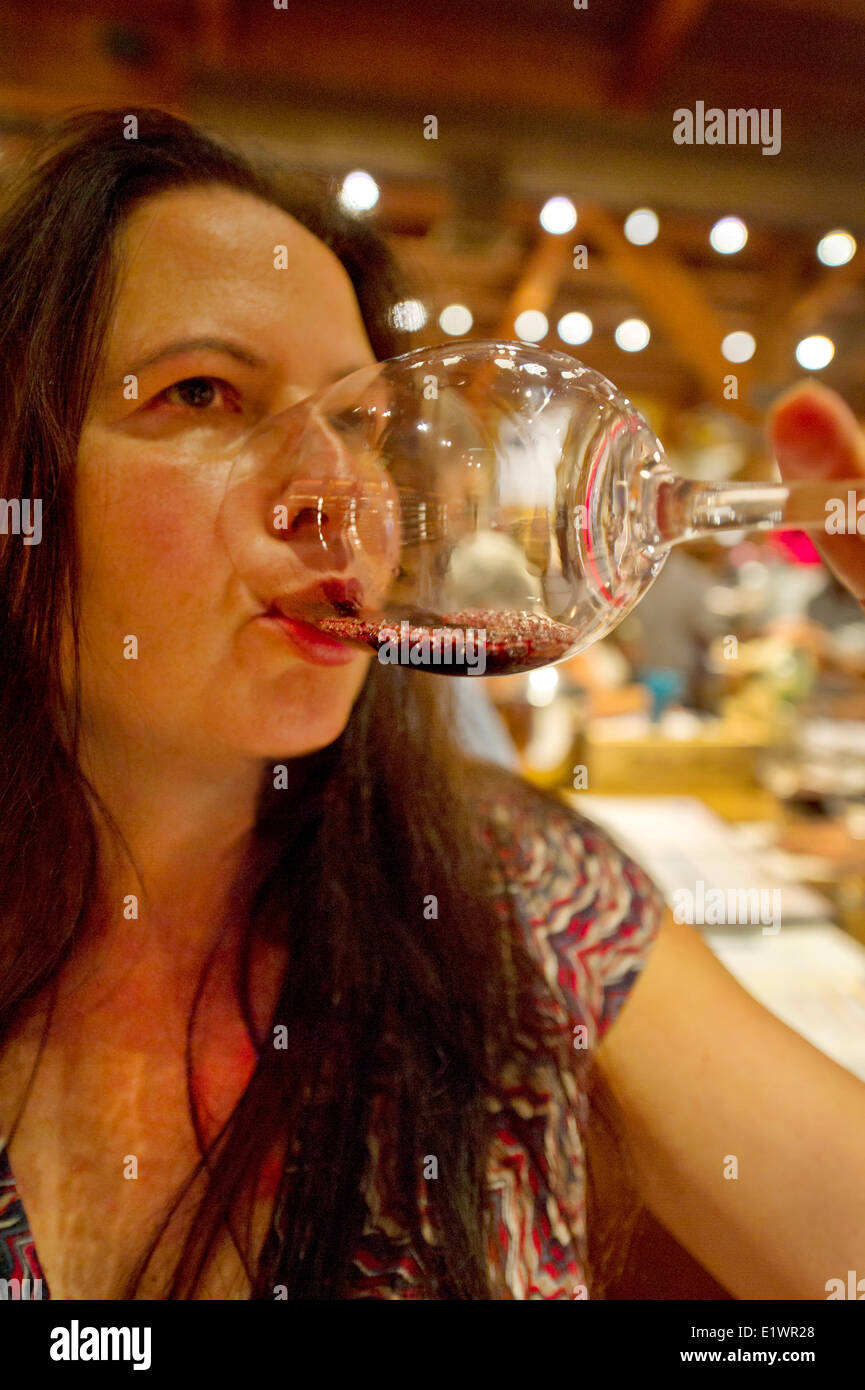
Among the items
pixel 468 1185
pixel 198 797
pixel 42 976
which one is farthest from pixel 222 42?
pixel 468 1185

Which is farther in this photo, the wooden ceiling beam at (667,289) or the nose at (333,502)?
the wooden ceiling beam at (667,289)

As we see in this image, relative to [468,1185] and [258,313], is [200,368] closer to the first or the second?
[258,313]

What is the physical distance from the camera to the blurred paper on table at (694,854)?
1.72m

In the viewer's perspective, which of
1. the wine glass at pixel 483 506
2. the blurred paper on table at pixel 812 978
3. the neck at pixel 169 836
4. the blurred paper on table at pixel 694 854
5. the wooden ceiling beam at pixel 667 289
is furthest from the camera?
the wooden ceiling beam at pixel 667 289

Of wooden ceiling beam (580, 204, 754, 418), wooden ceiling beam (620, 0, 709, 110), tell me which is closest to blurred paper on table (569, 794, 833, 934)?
wooden ceiling beam (580, 204, 754, 418)

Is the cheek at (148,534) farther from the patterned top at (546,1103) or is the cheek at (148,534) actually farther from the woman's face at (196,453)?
the patterned top at (546,1103)

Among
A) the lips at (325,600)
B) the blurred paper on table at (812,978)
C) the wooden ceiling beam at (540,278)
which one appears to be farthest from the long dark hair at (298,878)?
the wooden ceiling beam at (540,278)

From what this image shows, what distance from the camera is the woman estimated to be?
676mm

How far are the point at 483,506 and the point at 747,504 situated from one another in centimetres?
17

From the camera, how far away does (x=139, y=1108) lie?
756 mm

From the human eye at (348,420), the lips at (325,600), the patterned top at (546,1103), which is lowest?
the patterned top at (546,1103)

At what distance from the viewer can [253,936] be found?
0.85m

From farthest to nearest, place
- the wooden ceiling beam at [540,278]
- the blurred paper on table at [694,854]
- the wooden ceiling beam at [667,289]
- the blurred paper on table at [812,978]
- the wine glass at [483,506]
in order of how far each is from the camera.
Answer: the wooden ceiling beam at [667,289] → the wooden ceiling beam at [540,278] → the blurred paper on table at [694,854] → the blurred paper on table at [812,978] → the wine glass at [483,506]
